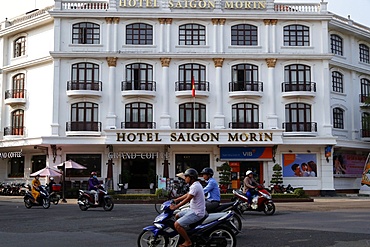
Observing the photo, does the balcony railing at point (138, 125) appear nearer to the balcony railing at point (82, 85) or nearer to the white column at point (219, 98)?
the balcony railing at point (82, 85)

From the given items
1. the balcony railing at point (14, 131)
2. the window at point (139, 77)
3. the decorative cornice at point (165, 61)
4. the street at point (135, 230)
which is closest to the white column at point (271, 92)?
the decorative cornice at point (165, 61)

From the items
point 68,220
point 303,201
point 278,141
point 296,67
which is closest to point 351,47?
point 296,67

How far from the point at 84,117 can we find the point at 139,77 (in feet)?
14.9

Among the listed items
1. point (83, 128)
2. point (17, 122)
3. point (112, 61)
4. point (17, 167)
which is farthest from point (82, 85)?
point (17, 167)

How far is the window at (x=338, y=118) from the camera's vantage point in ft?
117

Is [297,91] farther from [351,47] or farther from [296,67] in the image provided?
[351,47]

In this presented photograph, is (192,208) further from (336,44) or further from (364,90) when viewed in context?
(364,90)

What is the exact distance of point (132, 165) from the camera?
3344 cm

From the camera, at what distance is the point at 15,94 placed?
35.8 metres

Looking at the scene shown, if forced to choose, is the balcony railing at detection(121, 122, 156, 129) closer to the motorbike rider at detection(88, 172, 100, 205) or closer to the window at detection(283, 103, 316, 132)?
the window at detection(283, 103, 316, 132)

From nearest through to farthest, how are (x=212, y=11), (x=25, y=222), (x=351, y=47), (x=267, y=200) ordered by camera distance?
(x=25, y=222) → (x=267, y=200) → (x=212, y=11) → (x=351, y=47)

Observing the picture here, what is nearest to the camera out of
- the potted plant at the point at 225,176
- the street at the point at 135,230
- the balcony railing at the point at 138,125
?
the street at the point at 135,230

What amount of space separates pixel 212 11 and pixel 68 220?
71.7 ft

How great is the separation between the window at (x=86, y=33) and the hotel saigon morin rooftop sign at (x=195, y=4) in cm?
242
